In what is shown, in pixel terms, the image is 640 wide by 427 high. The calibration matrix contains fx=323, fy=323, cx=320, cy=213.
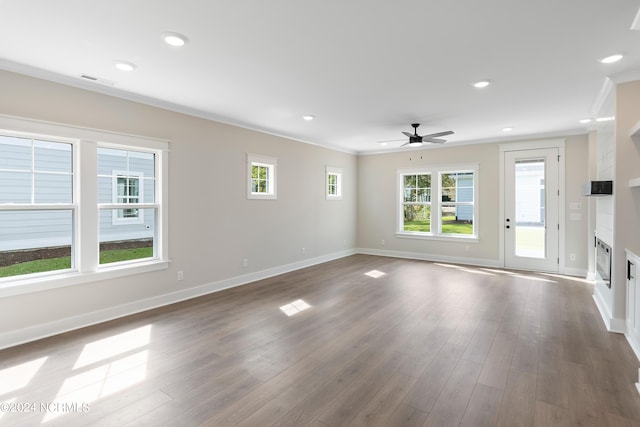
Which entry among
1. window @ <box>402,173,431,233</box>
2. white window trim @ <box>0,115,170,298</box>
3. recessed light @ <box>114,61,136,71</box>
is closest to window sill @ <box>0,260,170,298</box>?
white window trim @ <box>0,115,170,298</box>

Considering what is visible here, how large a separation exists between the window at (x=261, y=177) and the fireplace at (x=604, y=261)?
4948 millimetres

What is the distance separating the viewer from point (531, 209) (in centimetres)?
655

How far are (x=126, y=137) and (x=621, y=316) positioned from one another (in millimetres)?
6030

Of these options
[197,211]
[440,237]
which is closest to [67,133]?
[197,211]

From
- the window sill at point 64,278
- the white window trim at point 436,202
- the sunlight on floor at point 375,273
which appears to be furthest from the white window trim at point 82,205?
the white window trim at point 436,202

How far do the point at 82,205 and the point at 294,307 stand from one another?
2.80m

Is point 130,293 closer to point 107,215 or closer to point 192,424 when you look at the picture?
point 107,215

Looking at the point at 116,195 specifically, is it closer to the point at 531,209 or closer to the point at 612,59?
the point at 612,59

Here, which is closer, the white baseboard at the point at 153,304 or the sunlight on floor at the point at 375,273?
the white baseboard at the point at 153,304

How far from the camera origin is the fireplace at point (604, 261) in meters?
3.73

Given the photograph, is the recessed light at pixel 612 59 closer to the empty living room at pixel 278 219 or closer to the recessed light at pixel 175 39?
the empty living room at pixel 278 219

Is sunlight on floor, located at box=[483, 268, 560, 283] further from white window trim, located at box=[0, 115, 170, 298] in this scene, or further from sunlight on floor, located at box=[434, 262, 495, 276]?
white window trim, located at box=[0, 115, 170, 298]

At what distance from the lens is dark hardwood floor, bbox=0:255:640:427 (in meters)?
2.16

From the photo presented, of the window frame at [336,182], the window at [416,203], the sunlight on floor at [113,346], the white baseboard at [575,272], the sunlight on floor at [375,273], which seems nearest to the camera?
the sunlight on floor at [113,346]
